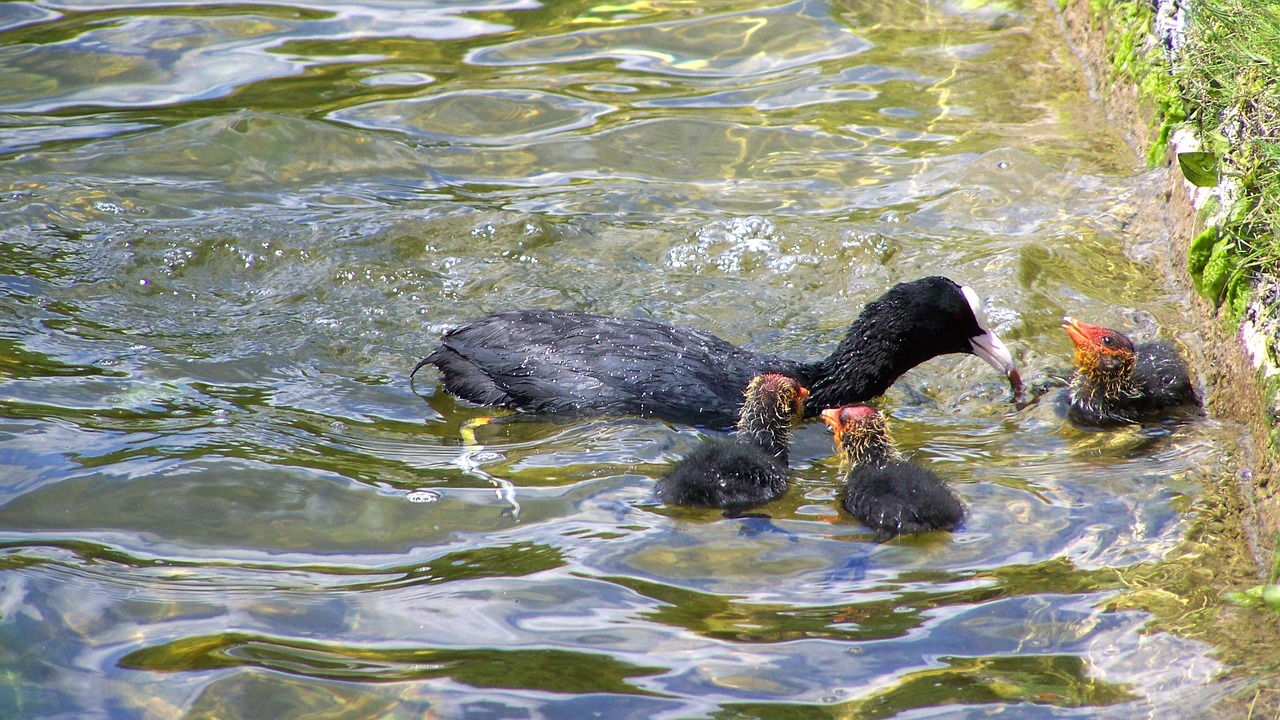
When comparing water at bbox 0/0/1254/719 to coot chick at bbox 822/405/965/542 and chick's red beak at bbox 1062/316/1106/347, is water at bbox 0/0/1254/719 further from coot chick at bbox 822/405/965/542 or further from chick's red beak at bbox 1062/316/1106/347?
chick's red beak at bbox 1062/316/1106/347

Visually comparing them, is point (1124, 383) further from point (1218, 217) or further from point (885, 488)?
point (885, 488)

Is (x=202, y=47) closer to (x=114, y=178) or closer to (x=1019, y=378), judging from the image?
(x=114, y=178)

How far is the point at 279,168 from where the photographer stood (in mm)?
8430

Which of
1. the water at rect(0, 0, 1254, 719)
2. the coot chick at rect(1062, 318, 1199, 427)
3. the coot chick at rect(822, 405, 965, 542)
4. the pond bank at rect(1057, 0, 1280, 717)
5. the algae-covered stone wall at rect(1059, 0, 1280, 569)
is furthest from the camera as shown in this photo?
the coot chick at rect(1062, 318, 1199, 427)

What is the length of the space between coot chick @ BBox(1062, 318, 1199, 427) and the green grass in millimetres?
360

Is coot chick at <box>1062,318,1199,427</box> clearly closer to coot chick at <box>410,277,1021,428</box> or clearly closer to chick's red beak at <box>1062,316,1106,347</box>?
chick's red beak at <box>1062,316,1106,347</box>

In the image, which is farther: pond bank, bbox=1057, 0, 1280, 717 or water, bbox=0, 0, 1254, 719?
pond bank, bbox=1057, 0, 1280, 717

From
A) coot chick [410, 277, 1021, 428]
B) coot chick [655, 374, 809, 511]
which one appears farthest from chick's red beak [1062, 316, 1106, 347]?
coot chick [655, 374, 809, 511]

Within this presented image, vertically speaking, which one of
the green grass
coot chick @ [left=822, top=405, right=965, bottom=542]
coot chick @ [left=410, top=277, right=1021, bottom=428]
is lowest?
coot chick @ [left=822, top=405, right=965, bottom=542]

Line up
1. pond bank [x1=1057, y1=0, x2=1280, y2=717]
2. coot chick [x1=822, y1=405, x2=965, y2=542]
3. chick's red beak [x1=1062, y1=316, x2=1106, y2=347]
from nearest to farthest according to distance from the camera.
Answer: pond bank [x1=1057, y1=0, x2=1280, y2=717] < coot chick [x1=822, y1=405, x2=965, y2=542] < chick's red beak [x1=1062, y1=316, x2=1106, y2=347]

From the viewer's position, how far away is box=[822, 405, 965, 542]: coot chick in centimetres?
442

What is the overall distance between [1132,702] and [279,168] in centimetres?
677

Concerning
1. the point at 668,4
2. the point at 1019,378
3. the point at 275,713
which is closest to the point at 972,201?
the point at 1019,378

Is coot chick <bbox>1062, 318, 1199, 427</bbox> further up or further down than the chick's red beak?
further down
